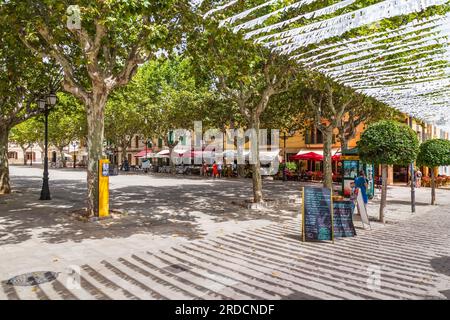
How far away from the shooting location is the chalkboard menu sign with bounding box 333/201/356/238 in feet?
29.4

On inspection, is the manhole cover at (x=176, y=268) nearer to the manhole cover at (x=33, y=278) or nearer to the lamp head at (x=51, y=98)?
the manhole cover at (x=33, y=278)

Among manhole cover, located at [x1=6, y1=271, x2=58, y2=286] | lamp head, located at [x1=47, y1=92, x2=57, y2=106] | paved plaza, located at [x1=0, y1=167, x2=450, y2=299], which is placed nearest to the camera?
paved plaza, located at [x1=0, y1=167, x2=450, y2=299]

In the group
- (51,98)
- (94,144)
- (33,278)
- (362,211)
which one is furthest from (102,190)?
(362,211)

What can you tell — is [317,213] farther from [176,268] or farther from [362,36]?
[362,36]

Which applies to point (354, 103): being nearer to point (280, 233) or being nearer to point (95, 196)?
point (280, 233)

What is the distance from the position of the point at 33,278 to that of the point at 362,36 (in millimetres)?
8382

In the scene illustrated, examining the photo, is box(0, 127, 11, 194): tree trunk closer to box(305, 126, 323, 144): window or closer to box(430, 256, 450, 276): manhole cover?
box(430, 256, 450, 276): manhole cover

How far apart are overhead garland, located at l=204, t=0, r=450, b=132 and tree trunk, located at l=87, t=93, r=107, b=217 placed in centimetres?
465

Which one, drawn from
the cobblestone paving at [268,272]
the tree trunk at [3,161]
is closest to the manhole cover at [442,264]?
the cobblestone paving at [268,272]

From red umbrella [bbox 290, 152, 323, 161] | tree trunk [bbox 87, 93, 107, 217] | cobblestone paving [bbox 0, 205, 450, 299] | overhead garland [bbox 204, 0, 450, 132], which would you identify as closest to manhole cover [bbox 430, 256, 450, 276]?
cobblestone paving [bbox 0, 205, 450, 299]

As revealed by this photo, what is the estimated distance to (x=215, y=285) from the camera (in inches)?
221

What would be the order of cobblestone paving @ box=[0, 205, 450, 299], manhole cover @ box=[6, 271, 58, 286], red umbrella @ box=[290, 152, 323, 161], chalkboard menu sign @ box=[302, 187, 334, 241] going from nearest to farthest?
cobblestone paving @ box=[0, 205, 450, 299] → manhole cover @ box=[6, 271, 58, 286] → chalkboard menu sign @ box=[302, 187, 334, 241] → red umbrella @ box=[290, 152, 323, 161]

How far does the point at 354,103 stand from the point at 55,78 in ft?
55.9
